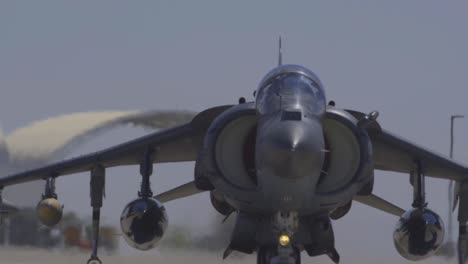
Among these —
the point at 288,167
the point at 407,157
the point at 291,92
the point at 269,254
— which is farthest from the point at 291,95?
the point at 407,157

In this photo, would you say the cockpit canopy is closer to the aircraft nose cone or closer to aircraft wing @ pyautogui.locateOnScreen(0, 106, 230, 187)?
the aircraft nose cone

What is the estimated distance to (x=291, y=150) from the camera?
13.6 metres

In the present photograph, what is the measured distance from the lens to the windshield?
578 inches

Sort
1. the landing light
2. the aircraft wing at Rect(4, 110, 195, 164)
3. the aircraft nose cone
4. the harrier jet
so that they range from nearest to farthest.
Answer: the aircraft nose cone → the harrier jet → the landing light → the aircraft wing at Rect(4, 110, 195, 164)

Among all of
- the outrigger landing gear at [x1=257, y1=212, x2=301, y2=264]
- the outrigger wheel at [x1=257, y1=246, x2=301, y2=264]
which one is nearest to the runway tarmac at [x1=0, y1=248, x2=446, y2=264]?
the outrigger wheel at [x1=257, y1=246, x2=301, y2=264]

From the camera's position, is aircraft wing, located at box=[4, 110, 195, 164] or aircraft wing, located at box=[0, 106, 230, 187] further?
aircraft wing, located at box=[4, 110, 195, 164]

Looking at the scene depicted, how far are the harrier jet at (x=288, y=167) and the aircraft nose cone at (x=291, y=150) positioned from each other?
1 centimetres

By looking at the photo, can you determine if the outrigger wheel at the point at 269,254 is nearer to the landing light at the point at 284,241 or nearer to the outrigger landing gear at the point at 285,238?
the outrigger landing gear at the point at 285,238

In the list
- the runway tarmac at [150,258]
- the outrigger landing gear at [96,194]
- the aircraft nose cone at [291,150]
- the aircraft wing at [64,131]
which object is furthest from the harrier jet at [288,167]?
the aircraft wing at [64,131]

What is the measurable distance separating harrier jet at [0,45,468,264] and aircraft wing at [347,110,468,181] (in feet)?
0.05

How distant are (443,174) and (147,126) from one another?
366 inches

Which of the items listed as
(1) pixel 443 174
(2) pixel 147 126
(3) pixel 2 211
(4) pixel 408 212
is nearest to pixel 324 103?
(4) pixel 408 212

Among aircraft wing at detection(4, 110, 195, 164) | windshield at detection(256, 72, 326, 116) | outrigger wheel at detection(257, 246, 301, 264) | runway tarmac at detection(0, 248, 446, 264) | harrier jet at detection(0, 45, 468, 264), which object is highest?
aircraft wing at detection(4, 110, 195, 164)

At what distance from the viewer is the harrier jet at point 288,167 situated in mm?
14141
